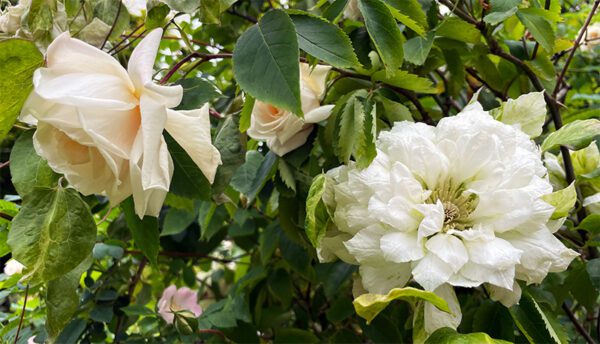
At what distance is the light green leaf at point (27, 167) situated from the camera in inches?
16.1

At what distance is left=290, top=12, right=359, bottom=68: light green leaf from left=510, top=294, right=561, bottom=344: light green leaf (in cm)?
22

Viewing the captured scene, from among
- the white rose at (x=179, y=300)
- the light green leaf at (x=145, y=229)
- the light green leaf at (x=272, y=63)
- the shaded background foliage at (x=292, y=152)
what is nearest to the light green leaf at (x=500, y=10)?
the shaded background foliage at (x=292, y=152)

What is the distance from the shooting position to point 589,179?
0.53 metres

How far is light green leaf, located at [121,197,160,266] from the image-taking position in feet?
1.49

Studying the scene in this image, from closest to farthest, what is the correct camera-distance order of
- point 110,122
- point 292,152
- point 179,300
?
point 110,122
point 292,152
point 179,300

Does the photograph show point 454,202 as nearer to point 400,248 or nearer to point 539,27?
point 400,248

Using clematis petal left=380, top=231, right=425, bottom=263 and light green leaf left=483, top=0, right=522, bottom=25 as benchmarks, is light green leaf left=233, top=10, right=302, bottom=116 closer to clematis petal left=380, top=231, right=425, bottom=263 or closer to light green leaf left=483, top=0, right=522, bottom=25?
clematis petal left=380, top=231, right=425, bottom=263

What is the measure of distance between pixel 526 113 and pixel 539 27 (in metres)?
0.11

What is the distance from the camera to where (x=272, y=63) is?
364mm

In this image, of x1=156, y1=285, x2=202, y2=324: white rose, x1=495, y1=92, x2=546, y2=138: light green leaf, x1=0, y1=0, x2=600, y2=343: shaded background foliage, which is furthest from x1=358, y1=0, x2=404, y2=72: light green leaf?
x1=156, y1=285, x2=202, y2=324: white rose

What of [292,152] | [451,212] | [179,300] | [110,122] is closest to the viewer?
[110,122]

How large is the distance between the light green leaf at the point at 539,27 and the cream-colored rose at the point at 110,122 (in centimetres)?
32

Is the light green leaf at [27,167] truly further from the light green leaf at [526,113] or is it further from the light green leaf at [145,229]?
the light green leaf at [526,113]

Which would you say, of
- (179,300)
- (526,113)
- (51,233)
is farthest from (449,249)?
(179,300)
